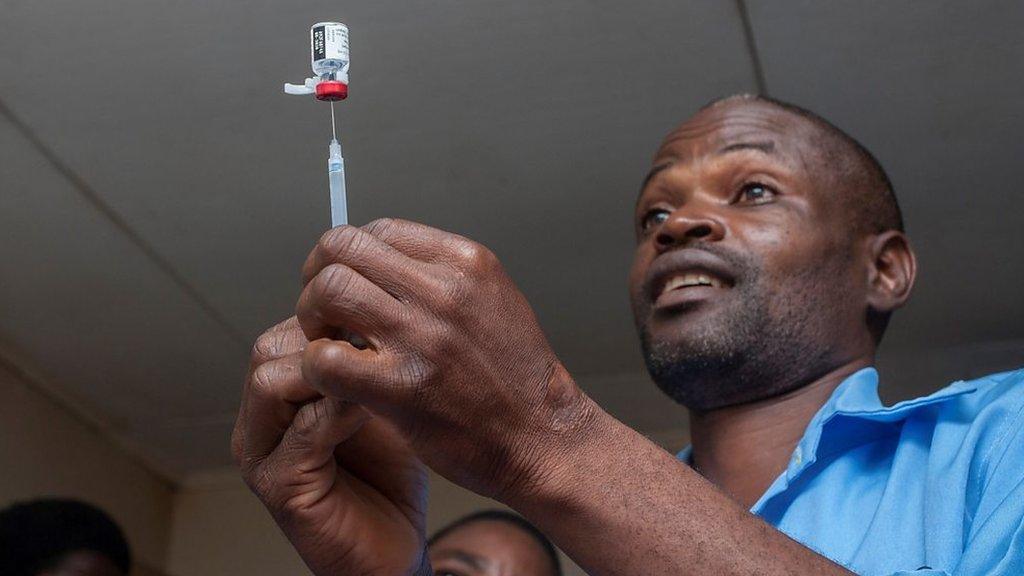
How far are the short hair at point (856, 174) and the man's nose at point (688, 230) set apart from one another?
Answer: 0.22 m

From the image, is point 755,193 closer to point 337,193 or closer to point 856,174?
point 856,174

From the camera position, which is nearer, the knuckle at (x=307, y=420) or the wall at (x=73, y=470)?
the knuckle at (x=307, y=420)

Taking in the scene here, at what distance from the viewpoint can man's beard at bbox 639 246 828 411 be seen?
5.33 feet

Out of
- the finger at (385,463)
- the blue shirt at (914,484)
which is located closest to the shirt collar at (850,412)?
the blue shirt at (914,484)

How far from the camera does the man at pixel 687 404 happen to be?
2.92ft

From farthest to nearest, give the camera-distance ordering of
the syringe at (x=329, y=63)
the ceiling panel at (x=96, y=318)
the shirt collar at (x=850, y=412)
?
the ceiling panel at (x=96, y=318) → the shirt collar at (x=850, y=412) → the syringe at (x=329, y=63)

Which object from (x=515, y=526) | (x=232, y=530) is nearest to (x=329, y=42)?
(x=515, y=526)

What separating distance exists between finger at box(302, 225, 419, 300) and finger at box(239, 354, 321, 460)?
133 mm

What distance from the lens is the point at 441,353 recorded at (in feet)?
2.87

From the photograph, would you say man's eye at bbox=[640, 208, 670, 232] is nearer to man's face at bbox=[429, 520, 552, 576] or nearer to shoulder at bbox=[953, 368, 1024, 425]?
shoulder at bbox=[953, 368, 1024, 425]

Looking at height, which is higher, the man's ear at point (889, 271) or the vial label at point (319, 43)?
the vial label at point (319, 43)

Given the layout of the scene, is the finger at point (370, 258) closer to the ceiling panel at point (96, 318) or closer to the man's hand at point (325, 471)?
the man's hand at point (325, 471)

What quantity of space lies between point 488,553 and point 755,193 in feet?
3.12

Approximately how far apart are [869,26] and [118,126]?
112 cm
